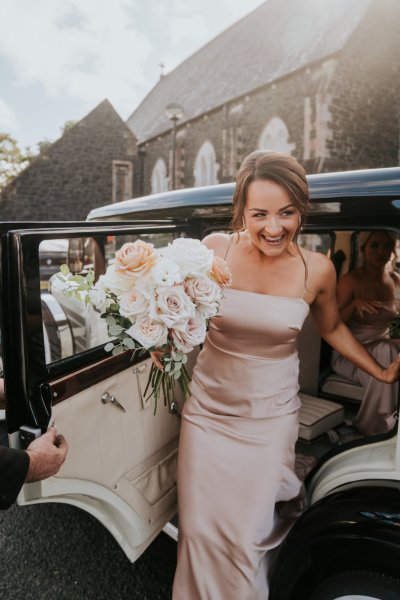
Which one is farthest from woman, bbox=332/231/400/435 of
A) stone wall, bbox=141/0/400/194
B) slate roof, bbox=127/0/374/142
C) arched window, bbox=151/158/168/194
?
arched window, bbox=151/158/168/194

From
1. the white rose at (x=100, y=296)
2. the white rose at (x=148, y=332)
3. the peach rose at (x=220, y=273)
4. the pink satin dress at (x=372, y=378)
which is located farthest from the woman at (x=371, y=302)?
the white rose at (x=100, y=296)

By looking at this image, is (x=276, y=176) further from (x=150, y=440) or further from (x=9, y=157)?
(x=9, y=157)

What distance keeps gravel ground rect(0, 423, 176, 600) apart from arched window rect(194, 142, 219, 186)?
65.3 feet

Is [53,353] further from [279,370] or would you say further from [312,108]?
[312,108]

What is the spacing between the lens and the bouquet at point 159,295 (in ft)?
5.11

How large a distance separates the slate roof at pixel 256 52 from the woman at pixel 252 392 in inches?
638

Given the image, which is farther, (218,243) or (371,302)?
(371,302)

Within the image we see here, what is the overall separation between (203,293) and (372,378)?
7.32 ft

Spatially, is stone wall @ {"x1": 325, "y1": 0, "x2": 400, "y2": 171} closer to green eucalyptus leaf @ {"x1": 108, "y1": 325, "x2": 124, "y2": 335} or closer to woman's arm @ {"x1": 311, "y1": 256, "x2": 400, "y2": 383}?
woman's arm @ {"x1": 311, "y1": 256, "x2": 400, "y2": 383}

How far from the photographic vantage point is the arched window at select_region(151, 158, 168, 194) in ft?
85.5

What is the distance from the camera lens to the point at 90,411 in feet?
6.29

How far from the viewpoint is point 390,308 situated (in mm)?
3861

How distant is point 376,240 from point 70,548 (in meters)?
3.41

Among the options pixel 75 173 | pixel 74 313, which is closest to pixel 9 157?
pixel 75 173
